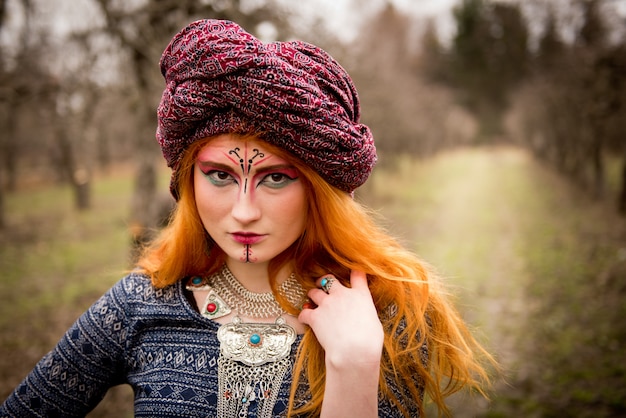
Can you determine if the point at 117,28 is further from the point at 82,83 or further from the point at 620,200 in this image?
the point at 620,200

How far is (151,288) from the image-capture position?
160 centimetres

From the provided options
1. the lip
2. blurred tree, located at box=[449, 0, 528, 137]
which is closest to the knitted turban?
the lip

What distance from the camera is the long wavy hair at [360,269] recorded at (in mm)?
1453

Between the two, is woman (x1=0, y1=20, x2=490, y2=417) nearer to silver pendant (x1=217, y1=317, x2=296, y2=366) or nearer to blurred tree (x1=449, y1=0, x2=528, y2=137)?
silver pendant (x1=217, y1=317, x2=296, y2=366)

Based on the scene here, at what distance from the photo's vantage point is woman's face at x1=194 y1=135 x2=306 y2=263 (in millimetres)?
1362

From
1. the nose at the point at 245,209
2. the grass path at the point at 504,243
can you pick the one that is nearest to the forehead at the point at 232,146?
the nose at the point at 245,209

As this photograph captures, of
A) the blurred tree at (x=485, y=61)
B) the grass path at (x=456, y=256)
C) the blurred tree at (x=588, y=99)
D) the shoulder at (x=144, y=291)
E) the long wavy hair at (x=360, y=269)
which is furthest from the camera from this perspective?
the blurred tree at (x=485, y=61)

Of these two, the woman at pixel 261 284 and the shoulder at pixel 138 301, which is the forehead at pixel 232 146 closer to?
the woman at pixel 261 284

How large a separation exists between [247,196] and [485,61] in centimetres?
6244

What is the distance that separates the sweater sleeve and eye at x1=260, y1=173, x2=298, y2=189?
74 centimetres

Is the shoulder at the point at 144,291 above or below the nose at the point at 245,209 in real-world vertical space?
below

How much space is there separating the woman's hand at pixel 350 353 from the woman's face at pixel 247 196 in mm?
309

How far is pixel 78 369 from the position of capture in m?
1.49

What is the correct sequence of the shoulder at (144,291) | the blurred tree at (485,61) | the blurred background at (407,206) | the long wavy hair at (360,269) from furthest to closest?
the blurred tree at (485,61) → the blurred background at (407,206) → the shoulder at (144,291) → the long wavy hair at (360,269)
